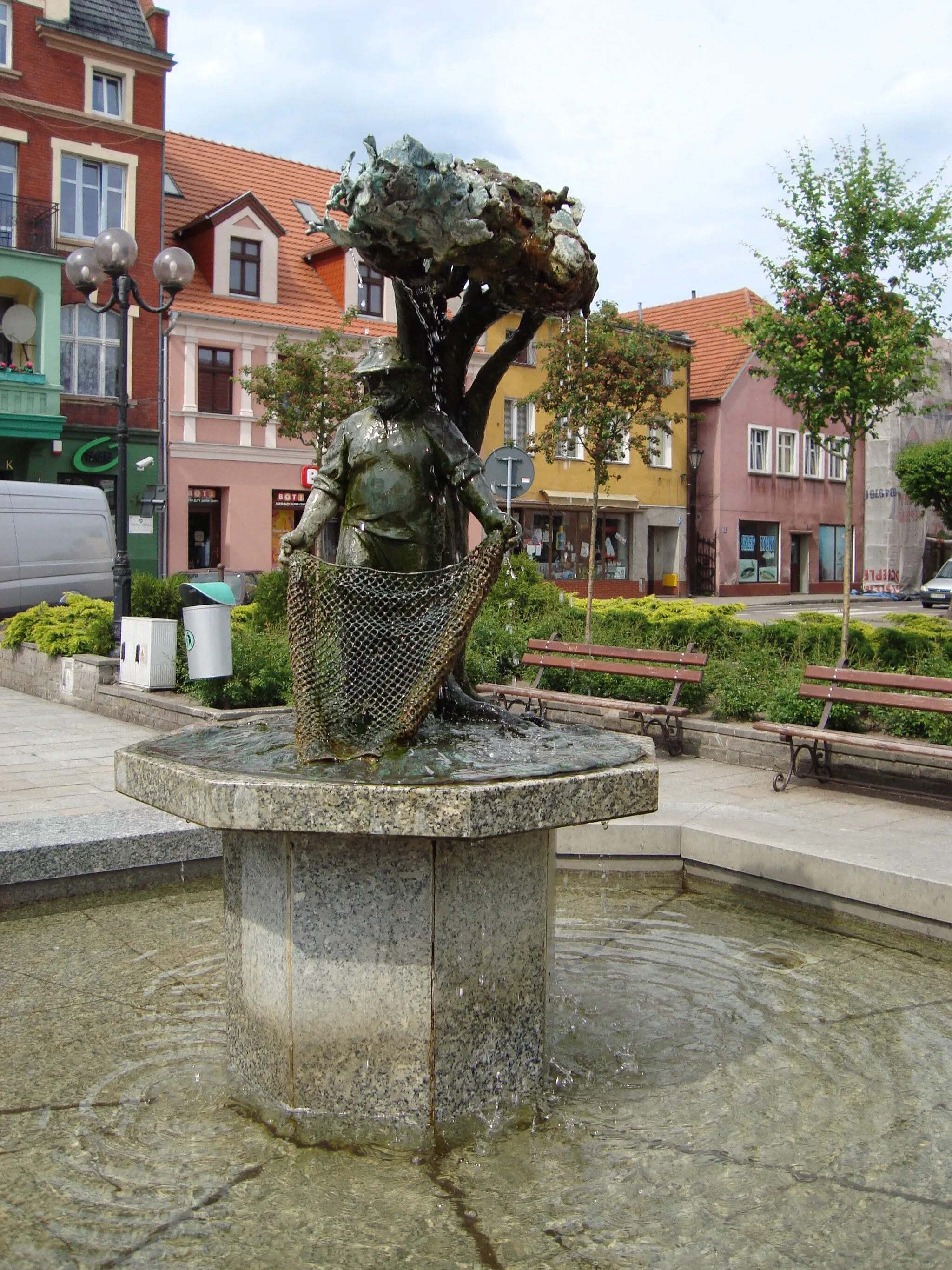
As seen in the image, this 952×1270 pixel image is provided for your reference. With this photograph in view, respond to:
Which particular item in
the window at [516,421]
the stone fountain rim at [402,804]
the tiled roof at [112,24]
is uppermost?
the tiled roof at [112,24]

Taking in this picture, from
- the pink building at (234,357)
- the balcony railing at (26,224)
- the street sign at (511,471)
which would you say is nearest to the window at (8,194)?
the balcony railing at (26,224)

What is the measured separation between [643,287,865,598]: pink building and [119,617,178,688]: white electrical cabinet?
30.4 metres

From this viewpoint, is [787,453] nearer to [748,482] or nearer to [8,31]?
[748,482]

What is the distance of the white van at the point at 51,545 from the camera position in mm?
19625

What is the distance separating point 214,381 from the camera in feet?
105

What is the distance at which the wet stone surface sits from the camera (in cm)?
300

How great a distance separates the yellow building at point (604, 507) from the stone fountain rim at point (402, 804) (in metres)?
30.2

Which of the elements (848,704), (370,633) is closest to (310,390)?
(848,704)

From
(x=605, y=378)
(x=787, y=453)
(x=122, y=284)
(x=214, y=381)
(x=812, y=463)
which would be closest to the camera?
(x=122, y=284)

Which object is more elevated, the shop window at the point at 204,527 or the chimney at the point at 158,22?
the chimney at the point at 158,22

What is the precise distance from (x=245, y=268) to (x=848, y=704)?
27288mm

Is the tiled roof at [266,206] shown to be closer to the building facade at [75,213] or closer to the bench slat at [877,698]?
the building facade at [75,213]

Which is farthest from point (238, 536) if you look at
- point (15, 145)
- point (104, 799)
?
point (104, 799)

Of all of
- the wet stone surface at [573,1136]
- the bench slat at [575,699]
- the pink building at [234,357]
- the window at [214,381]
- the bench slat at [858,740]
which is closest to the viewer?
the wet stone surface at [573,1136]
